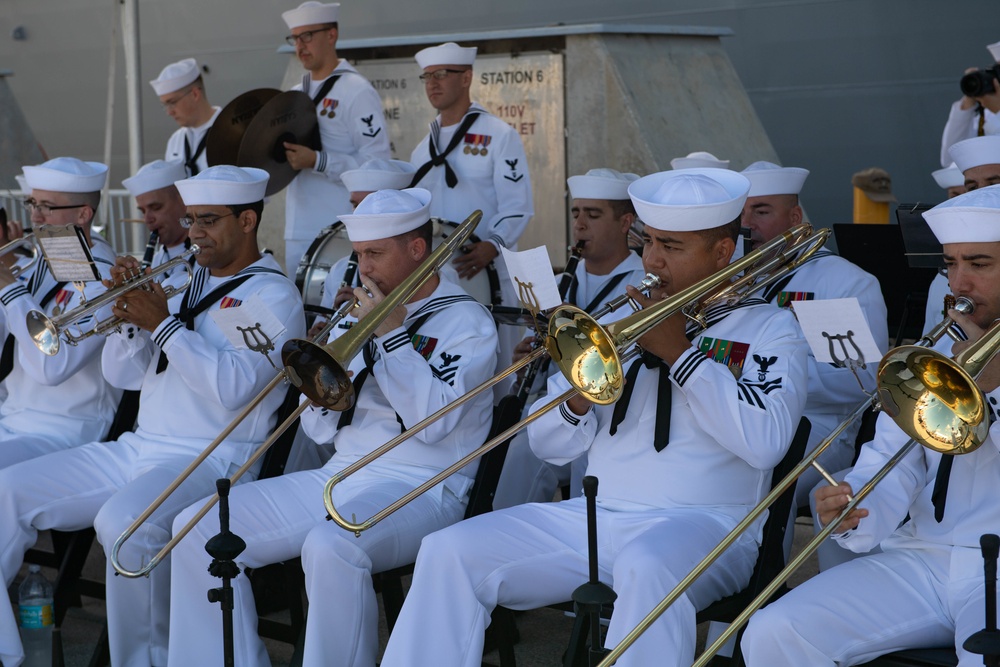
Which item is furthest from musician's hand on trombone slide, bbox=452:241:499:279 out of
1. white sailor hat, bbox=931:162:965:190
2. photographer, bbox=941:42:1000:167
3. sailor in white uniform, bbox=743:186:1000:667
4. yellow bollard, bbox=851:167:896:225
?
yellow bollard, bbox=851:167:896:225

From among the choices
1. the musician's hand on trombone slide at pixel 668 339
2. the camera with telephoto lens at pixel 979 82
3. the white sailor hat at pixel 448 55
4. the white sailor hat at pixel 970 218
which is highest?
the white sailor hat at pixel 970 218

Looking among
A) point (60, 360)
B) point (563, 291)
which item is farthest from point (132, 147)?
point (563, 291)

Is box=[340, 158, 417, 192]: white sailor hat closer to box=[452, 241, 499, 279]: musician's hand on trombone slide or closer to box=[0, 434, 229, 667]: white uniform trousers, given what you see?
box=[452, 241, 499, 279]: musician's hand on trombone slide

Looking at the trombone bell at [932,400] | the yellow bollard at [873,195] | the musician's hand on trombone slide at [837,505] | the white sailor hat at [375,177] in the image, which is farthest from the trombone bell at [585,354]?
the yellow bollard at [873,195]

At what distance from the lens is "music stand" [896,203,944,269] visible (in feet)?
13.3

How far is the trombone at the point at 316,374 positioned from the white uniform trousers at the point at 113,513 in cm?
7

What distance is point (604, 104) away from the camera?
29.8 feet

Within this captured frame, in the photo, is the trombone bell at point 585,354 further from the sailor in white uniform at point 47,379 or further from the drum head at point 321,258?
the drum head at point 321,258

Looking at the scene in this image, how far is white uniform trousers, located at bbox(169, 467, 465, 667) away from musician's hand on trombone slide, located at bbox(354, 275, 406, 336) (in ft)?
1.77

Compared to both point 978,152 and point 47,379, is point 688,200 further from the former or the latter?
point 47,379

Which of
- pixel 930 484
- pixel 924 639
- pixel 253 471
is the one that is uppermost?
pixel 930 484

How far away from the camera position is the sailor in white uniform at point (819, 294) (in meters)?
4.64

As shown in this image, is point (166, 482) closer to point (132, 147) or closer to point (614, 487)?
point (614, 487)

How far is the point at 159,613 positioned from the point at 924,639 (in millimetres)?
2720
